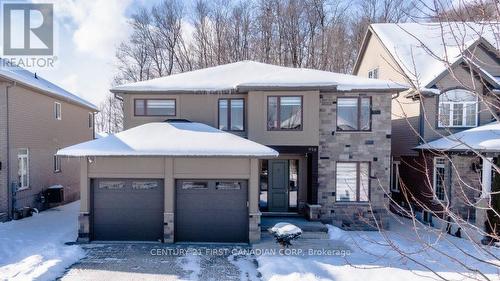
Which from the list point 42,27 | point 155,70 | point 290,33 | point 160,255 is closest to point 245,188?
point 160,255

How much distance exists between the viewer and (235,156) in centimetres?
932

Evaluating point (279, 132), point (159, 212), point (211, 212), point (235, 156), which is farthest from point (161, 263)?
point (279, 132)

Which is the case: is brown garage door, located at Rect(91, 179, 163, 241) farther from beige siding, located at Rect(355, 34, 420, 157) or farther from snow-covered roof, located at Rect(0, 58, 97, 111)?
beige siding, located at Rect(355, 34, 420, 157)

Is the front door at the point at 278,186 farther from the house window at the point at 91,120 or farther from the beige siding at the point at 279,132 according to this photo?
the house window at the point at 91,120

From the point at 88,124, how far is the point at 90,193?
12.1m

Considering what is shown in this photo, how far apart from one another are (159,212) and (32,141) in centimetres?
782

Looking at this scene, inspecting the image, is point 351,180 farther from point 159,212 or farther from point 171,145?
point 159,212

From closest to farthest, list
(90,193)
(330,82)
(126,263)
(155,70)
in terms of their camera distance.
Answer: (126,263) → (90,193) → (330,82) → (155,70)

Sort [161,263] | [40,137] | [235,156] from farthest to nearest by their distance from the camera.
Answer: [40,137]
[235,156]
[161,263]

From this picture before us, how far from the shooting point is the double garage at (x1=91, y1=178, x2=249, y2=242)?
9844 mm

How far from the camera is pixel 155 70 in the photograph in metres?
28.4

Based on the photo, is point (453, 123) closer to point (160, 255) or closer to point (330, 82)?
point (330, 82)

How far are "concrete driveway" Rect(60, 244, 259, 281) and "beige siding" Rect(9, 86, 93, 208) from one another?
6.21 meters

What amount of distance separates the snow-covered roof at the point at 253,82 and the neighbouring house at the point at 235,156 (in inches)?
1.7
